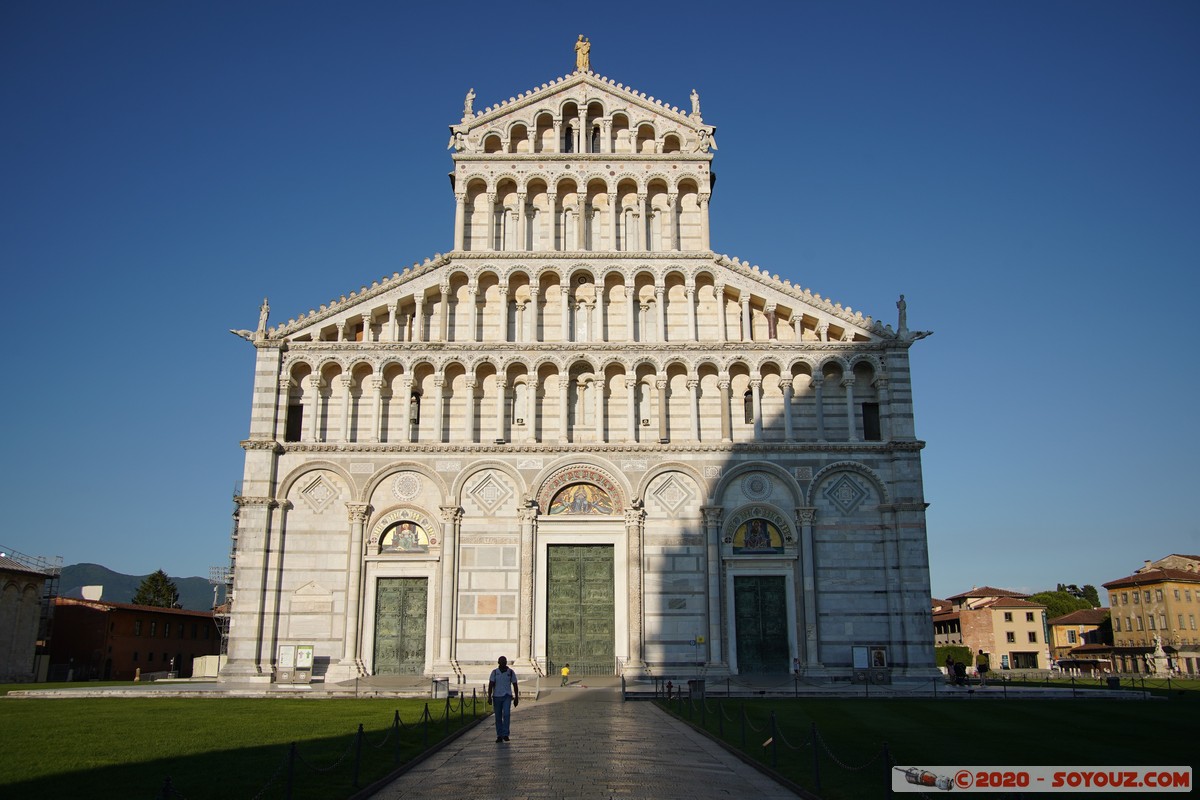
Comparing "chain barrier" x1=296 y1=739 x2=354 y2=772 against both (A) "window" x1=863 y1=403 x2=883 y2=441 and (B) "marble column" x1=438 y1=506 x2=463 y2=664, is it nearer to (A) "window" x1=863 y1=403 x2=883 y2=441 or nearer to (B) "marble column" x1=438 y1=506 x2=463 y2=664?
(B) "marble column" x1=438 y1=506 x2=463 y2=664

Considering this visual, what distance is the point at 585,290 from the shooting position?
43.1 m

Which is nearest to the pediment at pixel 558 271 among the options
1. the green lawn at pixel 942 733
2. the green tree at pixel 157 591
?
the green lawn at pixel 942 733

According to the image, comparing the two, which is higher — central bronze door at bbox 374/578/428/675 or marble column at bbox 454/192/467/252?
marble column at bbox 454/192/467/252

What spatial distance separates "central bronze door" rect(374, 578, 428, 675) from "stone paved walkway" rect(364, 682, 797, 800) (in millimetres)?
13501

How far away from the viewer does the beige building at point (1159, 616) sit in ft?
265

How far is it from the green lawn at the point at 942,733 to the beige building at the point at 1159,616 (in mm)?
56784

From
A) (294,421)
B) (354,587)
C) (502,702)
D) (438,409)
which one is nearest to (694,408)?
(438,409)

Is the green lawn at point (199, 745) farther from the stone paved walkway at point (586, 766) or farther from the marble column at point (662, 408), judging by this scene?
the marble column at point (662, 408)

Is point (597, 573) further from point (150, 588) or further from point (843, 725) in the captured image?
point (150, 588)

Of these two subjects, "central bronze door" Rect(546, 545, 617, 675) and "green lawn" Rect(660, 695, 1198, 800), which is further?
"central bronze door" Rect(546, 545, 617, 675)

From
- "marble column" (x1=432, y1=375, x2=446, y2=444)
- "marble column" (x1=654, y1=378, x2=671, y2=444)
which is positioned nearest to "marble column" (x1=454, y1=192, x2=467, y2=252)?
"marble column" (x1=432, y1=375, x2=446, y2=444)

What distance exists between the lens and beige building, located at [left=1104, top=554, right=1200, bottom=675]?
80750mm

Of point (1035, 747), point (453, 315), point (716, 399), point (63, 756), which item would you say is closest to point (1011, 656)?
point (716, 399)

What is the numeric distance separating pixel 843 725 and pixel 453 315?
2486 centimetres
